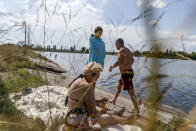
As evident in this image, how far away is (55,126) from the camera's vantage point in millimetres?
925

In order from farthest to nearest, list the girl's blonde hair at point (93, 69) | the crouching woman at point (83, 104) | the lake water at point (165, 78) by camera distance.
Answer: the girl's blonde hair at point (93, 69)
the crouching woman at point (83, 104)
the lake water at point (165, 78)

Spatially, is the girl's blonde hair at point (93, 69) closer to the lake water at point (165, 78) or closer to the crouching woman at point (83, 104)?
the crouching woman at point (83, 104)

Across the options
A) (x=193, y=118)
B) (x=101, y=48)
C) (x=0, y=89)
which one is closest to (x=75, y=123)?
(x=0, y=89)

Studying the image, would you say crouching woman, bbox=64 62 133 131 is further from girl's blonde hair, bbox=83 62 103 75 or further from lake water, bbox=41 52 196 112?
lake water, bbox=41 52 196 112

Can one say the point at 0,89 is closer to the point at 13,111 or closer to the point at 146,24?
the point at 13,111

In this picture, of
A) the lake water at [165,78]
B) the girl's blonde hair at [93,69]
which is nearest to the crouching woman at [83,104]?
the girl's blonde hair at [93,69]

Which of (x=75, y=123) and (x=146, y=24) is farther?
(x=75, y=123)

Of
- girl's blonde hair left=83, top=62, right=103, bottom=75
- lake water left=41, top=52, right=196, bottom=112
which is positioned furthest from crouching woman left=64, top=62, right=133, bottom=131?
lake water left=41, top=52, right=196, bottom=112

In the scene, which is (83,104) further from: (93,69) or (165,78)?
(165,78)

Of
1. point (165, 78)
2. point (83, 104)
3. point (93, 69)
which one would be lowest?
point (83, 104)

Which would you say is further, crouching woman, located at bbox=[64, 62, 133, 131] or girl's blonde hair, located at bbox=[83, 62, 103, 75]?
girl's blonde hair, located at bbox=[83, 62, 103, 75]

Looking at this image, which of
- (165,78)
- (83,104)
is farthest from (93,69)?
(165,78)

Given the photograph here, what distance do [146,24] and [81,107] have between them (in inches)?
80.6

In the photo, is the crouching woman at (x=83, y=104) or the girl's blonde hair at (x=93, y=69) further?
the girl's blonde hair at (x=93, y=69)
